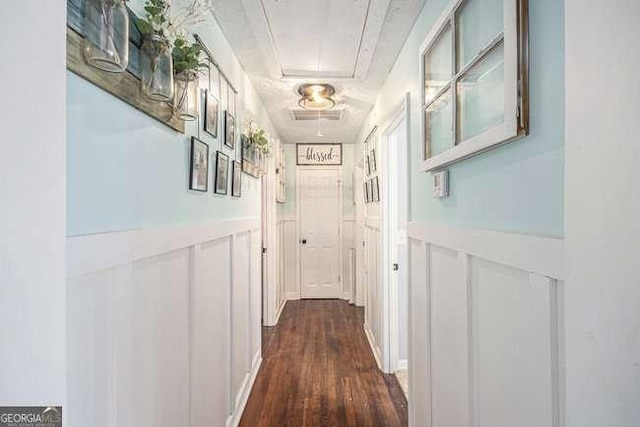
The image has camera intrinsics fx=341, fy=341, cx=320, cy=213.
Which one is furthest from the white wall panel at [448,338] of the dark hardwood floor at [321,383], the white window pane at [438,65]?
the dark hardwood floor at [321,383]

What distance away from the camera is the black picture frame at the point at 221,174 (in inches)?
74.0

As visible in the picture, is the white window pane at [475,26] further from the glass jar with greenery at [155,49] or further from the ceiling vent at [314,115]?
the ceiling vent at [314,115]

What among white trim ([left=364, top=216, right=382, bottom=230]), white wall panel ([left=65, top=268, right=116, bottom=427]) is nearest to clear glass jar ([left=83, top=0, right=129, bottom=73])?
white wall panel ([left=65, top=268, right=116, bottom=427])

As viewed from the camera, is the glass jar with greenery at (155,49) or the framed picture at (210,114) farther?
the framed picture at (210,114)

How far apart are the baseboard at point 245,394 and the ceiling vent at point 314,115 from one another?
2.40 meters

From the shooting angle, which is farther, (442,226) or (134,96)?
(442,226)

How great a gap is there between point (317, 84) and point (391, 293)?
6.01 ft

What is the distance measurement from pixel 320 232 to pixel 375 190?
2.15m

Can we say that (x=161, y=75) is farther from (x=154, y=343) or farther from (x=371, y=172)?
(x=371, y=172)

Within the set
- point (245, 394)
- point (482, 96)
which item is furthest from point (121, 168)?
point (245, 394)

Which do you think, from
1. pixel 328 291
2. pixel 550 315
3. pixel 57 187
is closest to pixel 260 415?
pixel 550 315

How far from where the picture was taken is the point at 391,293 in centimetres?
288

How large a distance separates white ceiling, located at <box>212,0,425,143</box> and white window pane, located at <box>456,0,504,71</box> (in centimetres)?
60

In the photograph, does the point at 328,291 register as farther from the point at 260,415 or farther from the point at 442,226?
the point at 442,226
